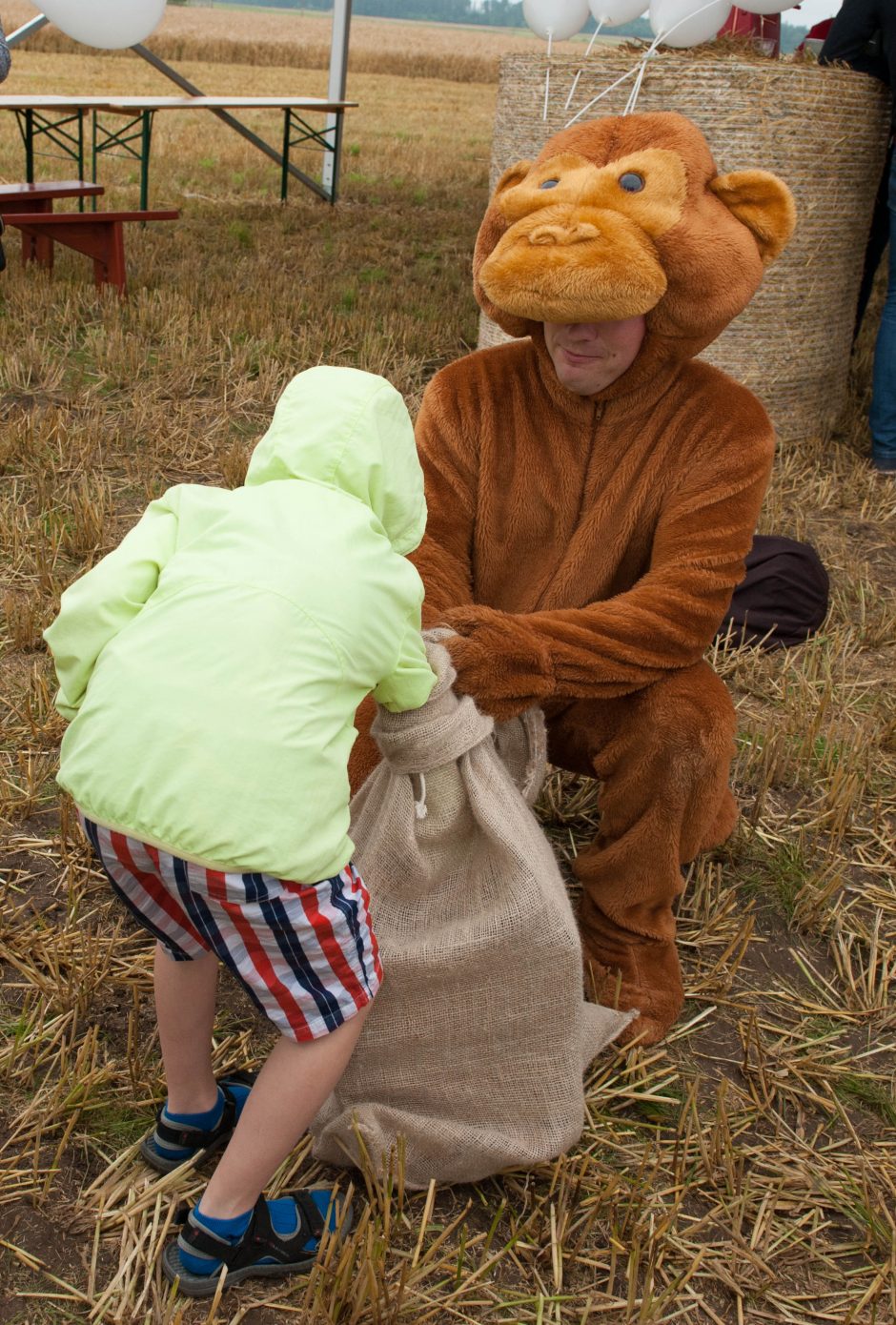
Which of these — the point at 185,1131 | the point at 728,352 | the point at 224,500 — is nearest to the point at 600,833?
the point at 185,1131

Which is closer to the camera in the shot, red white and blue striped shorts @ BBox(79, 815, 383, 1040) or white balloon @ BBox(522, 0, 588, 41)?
red white and blue striped shorts @ BBox(79, 815, 383, 1040)

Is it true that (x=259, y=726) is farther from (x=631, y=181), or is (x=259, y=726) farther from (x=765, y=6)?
(x=765, y=6)

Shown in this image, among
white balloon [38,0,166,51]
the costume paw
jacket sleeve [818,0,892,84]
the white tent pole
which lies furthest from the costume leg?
the white tent pole

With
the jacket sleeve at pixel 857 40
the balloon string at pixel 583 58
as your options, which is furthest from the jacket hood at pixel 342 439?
the jacket sleeve at pixel 857 40

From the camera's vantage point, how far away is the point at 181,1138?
1.84 metres

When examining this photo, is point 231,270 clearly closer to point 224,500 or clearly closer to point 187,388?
point 187,388

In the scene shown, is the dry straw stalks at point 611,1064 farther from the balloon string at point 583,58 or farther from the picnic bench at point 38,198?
the picnic bench at point 38,198

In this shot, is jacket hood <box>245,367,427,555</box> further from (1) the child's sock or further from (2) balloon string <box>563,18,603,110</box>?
(2) balloon string <box>563,18,603,110</box>

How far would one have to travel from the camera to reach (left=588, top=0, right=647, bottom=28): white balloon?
4367 millimetres

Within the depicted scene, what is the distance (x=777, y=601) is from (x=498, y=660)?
6.51 feet

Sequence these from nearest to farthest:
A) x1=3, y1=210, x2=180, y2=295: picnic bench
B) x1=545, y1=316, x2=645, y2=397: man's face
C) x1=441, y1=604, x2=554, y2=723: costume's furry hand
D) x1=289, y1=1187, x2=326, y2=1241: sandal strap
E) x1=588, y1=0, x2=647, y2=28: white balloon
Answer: x1=289, y1=1187, x2=326, y2=1241: sandal strap < x1=441, y1=604, x2=554, y2=723: costume's furry hand < x1=545, y1=316, x2=645, y2=397: man's face < x1=588, y1=0, x2=647, y2=28: white balloon < x1=3, y1=210, x2=180, y2=295: picnic bench

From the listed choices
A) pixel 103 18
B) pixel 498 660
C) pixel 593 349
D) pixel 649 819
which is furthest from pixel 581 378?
pixel 103 18

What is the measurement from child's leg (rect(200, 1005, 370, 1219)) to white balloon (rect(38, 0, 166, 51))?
514cm

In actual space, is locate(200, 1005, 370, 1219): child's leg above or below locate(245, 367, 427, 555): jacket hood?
below
